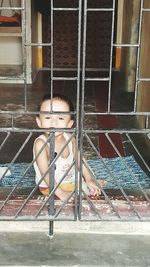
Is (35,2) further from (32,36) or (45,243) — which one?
(45,243)

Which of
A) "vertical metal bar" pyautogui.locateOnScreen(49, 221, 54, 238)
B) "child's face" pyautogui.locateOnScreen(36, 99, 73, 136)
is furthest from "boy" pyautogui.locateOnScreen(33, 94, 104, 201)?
"vertical metal bar" pyautogui.locateOnScreen(49, 221, 54, 238)

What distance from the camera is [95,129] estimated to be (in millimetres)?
1946

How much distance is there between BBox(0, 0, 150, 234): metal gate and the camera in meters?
1.90

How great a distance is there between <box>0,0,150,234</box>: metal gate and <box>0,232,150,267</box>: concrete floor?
0.34ft

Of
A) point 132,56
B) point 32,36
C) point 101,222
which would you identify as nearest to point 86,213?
point 101,222

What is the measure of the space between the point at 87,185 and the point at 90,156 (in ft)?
4.63

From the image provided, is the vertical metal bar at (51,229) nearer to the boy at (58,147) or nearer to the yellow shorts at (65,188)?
the boy at (58,147)

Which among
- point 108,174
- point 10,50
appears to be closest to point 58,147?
point 108,174

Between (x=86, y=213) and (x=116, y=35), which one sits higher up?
(x=116, y=35)

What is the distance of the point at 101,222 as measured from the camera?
83.5 inches

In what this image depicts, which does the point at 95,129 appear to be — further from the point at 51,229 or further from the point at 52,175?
the point at 51,229

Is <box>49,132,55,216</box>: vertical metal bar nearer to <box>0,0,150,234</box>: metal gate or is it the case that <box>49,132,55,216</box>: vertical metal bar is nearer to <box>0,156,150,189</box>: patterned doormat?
<box>0,0,150,234</box>: metal gate

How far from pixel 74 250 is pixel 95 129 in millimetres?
Answer: 512

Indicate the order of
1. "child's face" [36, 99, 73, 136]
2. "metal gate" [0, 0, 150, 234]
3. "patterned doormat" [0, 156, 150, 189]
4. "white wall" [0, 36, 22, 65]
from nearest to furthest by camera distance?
"metal gate" [0, 0, 150, 234], "child's face" [36, 99, 73, 136], "patterned doormat" [0, 156, 150, 189], "white wall" [0, 36, 22, 65]
